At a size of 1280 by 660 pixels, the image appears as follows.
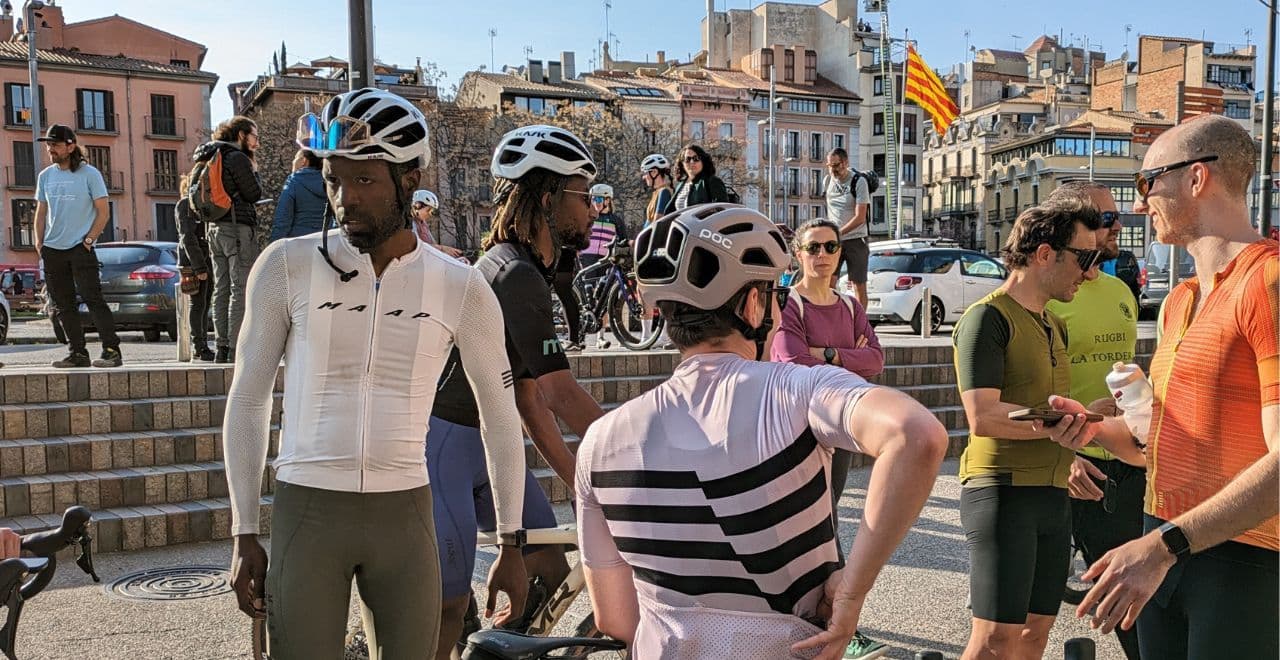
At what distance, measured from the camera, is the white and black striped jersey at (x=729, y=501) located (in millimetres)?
Answer: 1829

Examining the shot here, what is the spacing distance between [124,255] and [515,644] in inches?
628

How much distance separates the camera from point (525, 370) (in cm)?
335

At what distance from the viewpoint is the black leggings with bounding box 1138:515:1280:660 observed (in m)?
2.51

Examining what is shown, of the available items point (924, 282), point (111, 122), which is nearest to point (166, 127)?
point (111, 122)

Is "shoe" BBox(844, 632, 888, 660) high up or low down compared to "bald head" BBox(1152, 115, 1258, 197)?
down

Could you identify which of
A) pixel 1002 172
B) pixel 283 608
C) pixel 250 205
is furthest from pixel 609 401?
pixel 1002 172

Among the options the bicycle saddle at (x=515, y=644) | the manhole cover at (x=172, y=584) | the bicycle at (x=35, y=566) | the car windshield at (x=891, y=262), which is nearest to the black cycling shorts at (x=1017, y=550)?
the bicycle saddle at (x=515, y=644)

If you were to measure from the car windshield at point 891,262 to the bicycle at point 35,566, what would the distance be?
59.1 feet

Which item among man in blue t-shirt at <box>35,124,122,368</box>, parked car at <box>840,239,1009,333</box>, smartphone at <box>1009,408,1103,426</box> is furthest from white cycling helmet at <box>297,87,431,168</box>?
parked car at <box>840,239,1009,333</box>

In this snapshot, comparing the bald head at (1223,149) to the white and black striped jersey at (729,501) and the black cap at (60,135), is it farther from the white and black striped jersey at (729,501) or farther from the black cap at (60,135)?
the black cap at (60,135)

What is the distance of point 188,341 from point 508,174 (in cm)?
717

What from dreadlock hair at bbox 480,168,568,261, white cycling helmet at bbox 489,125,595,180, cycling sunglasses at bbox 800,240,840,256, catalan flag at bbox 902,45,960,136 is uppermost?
catalan flag at bbox 902,45,960,136

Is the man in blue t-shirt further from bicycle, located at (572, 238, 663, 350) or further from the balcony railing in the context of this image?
the balcony railing

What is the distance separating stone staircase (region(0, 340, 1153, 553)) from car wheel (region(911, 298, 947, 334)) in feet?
38.3
